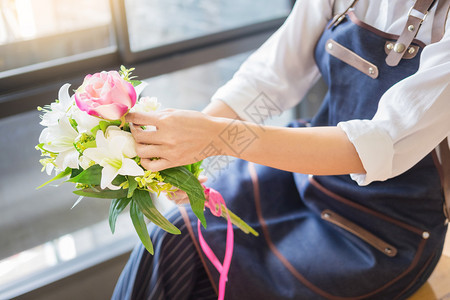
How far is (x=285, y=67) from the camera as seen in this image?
1586 mm

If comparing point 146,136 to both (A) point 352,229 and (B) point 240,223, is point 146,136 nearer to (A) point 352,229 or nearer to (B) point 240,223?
(B) point 240,223

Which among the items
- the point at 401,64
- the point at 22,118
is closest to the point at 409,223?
the point at 401,64

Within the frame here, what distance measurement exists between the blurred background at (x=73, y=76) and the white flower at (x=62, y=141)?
758mm

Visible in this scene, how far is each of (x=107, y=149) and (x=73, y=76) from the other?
3.19 feet

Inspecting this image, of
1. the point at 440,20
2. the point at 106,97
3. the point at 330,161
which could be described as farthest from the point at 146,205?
the point at 440,20

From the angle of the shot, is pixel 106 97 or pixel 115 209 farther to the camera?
pixel 115 209

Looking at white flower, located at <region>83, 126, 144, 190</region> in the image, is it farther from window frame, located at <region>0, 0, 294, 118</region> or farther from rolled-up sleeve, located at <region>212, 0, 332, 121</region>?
window frame, located at <region>0, 0, 294, 118</region>

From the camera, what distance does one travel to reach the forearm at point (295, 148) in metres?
1.16

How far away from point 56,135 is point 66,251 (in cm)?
117

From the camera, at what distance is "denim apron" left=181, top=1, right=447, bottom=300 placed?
1320 mm

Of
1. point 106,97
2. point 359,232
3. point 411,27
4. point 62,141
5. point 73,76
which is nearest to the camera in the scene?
point 106,97

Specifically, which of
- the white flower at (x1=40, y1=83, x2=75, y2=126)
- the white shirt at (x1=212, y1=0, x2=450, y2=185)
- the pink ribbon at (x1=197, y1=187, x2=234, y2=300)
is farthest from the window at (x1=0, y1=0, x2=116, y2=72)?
the white shirt at (x1=212, y1=0, x2=450, y2=185)

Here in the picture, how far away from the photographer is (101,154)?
3.46 feet

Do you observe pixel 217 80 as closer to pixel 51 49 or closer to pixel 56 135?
pixel 51 49
